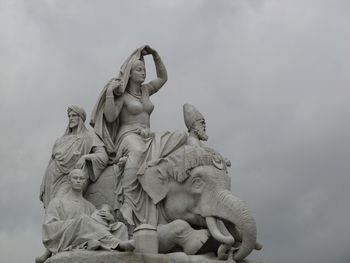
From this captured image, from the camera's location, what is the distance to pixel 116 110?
14172 mm

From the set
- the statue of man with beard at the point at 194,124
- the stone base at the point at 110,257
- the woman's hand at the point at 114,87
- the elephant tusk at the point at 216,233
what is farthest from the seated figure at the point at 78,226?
the statue of man with beard at the point at 194,124

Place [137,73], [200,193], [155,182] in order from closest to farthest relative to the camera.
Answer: [200,193], [155,182], [137,73]

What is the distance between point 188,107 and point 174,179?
184 centimetres

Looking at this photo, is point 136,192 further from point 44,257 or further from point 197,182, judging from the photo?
point 44,257

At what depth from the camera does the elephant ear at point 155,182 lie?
1285cm

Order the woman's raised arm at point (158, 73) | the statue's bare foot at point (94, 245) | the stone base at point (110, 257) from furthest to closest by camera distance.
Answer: the woman's raised arm at point (158, 73) < the statue's bare foot at point (94, 245) < the stone base at point (110, 257)

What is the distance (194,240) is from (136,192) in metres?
1.46

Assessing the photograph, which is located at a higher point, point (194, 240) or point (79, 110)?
point (79, 110)

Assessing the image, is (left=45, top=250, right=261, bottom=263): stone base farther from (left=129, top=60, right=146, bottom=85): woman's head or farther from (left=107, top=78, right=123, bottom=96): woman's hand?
(left=129, top=60, right=146, bottom=85): woman's head

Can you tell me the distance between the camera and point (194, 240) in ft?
40.4

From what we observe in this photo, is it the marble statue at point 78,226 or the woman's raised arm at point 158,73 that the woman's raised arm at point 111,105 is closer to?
the woman's raised arm at point 158,73

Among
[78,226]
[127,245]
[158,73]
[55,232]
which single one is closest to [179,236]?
[127,245]

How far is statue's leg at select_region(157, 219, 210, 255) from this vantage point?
12336 millimetres

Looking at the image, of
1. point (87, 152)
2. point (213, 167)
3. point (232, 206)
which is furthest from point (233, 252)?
point (87, 152)
